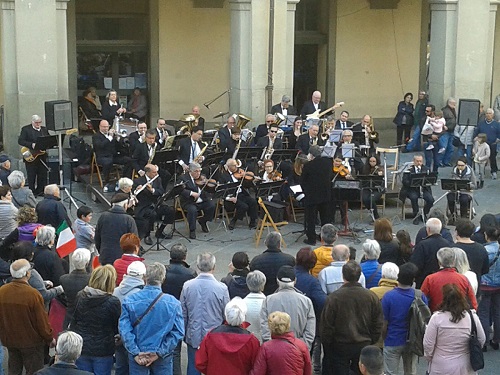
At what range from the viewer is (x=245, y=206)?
56.6 feet

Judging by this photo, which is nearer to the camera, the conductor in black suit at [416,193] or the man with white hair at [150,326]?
the man with white hair at [150,326]

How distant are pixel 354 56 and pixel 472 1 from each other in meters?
4.59

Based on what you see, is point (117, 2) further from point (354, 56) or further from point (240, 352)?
point (240, 352)

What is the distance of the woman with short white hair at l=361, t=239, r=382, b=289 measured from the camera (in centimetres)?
1035

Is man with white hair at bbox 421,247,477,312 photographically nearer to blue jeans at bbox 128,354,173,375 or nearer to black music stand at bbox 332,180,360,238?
blue jeans at bbox 128,354,173,375

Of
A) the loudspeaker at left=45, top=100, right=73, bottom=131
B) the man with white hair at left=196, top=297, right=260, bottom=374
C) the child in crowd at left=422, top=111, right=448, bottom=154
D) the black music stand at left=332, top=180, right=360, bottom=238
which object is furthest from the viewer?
the child in crowd at left=422, top=111, right=448, bottom=154

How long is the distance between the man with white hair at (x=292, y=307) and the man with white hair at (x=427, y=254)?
7.20 feet

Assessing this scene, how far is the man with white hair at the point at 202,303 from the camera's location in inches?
376

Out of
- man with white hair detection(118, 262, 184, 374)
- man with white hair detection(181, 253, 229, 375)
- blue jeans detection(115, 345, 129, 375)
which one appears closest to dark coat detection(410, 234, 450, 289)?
man with white hair detection(181, 253, 229, 375)

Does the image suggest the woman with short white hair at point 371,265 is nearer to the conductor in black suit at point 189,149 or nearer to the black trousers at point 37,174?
the conductor in black suit at point 189,149

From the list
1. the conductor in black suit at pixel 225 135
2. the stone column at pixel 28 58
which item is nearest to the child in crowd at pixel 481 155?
the conductor in black suit at pixel 225 135

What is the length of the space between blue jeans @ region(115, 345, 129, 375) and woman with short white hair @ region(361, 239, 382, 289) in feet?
8.53

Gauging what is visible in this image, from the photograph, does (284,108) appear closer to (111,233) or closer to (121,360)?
(111,233)

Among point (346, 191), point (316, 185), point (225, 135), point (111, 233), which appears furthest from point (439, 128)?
point (111, 233)
